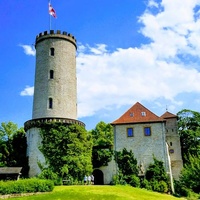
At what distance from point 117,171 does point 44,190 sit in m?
12.4

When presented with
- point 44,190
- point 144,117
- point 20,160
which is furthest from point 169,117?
point 44,190

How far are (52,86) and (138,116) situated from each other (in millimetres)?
11252

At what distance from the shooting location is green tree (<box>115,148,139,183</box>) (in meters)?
33.3

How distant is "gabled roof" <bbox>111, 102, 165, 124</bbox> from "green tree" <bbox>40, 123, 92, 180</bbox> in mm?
6084

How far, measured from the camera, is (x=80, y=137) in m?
32.3

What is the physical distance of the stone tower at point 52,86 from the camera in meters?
31.9

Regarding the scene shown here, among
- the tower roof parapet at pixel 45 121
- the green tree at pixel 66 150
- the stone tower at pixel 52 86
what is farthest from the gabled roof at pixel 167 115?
the tower roof parapet at pixel 45 121

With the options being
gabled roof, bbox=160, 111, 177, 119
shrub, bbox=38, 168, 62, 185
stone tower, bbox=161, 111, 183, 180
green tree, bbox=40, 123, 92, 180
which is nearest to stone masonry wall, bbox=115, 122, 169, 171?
green tree, bbox=40, 123, 92, 180

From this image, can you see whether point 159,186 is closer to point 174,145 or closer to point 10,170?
point 174,145

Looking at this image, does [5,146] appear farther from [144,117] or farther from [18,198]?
[144,117]

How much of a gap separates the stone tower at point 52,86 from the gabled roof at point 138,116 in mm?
5781

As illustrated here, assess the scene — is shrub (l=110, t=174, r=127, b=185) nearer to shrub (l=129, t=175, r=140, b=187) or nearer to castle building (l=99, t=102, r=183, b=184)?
shrub (l=129, t=175, r=140, b=187)

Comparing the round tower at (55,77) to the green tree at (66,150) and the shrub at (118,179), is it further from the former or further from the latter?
the shrub at (118,179)

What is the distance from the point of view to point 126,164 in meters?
33.8
